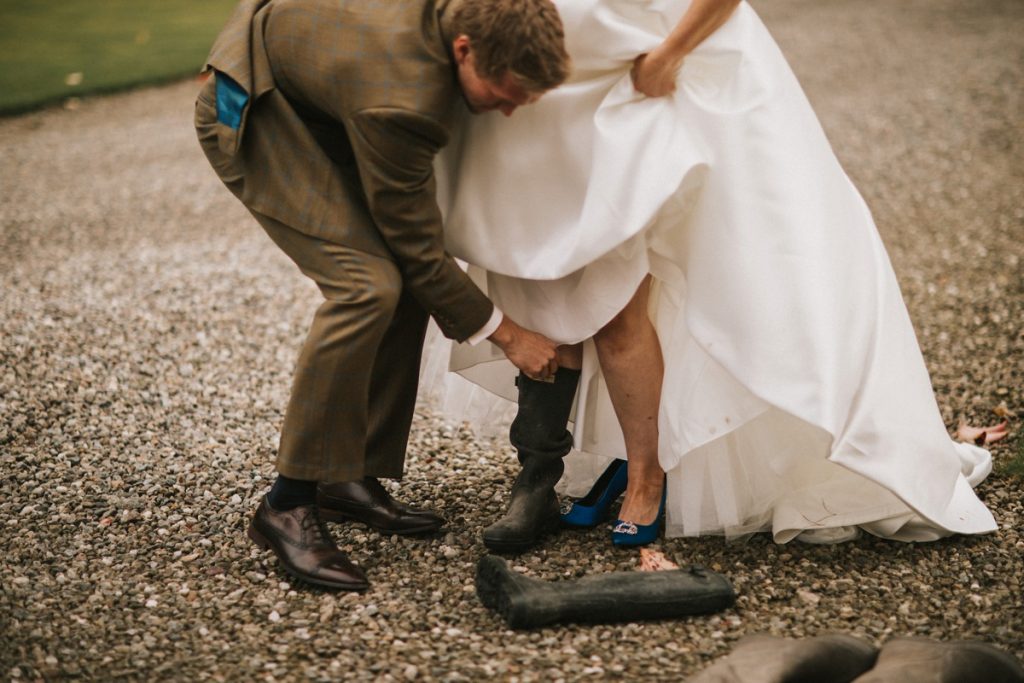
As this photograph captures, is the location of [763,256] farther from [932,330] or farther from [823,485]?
[932,330]

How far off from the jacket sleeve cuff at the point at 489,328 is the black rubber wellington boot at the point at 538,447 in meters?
0.32

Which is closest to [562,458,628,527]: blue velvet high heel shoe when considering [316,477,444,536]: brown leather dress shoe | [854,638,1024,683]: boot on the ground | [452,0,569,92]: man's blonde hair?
[316,477,444,536]: brown leather dress shoe

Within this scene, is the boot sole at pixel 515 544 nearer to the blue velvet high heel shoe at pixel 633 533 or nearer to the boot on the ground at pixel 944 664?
the blue velvet high heel shoe at pixel 633 533

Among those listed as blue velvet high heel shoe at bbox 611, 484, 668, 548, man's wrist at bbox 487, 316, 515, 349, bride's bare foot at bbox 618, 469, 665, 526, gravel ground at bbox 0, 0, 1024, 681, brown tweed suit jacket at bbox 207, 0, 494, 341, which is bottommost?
gravel ground at bbox 0, 0, 1024, 681

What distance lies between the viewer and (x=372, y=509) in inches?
128

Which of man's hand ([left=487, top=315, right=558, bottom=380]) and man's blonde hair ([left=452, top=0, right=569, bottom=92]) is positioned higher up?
man's blonde hair ([left=452, top=0, right=569, bottom=92])

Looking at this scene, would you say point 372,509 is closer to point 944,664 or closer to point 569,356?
point 569,356

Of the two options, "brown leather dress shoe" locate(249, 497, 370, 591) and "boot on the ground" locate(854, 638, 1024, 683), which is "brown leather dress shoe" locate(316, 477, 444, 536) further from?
"boot on the ground" locate(854, 638, 1024, 683)

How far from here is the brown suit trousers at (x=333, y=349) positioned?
2721mm

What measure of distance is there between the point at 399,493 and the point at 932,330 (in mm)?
2943

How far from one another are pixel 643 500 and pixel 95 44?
11.9 m

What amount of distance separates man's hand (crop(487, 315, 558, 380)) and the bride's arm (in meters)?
0.76

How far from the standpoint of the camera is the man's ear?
2.50 meters

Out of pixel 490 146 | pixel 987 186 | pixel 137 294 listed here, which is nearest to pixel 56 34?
pixel 137 294
